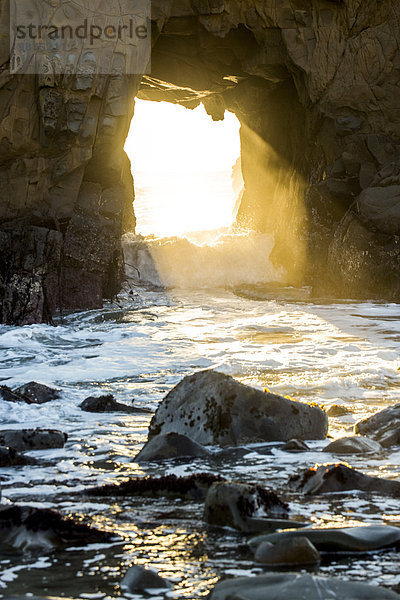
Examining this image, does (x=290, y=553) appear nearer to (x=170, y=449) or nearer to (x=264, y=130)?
(x=170, y=449)

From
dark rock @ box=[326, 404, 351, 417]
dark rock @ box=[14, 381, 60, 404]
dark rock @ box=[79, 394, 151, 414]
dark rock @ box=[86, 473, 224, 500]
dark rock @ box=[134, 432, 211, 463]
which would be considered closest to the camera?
dark rock @ box=[86, 473, 224, 500]

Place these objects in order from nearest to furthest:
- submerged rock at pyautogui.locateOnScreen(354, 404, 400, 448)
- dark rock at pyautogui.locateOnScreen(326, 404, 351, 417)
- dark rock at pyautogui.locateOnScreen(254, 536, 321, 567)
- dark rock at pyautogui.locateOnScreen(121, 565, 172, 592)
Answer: dark rock at pyautogui.locateOnScreen(121, 565, 172, 592), dark rock at pyautogui.locateOnScreen(254, 536, 321, 567), submerged rock at pyautogui.locateOnScreen(354, 404, 400, 448), dark rock at pyautogui.locateOnScreen(326, 404, 351, 417)

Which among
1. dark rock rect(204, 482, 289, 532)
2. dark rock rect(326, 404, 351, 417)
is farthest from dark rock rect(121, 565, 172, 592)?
dark rock rect(326, 404, 351, 417)

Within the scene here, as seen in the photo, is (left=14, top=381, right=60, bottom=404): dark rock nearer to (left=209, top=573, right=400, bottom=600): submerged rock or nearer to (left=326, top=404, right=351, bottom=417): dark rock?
(left=326, top=404, right=351, bottom=417): dark rock

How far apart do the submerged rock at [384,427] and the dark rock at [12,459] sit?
7.47 ft

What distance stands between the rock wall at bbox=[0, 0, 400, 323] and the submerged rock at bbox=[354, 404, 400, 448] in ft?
33.0

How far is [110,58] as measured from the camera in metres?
15.9

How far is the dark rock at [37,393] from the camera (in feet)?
22.1

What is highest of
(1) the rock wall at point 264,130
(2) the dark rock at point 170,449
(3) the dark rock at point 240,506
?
(1) the rock wall at point 264,130

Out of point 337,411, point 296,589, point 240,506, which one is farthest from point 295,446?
point 296,589

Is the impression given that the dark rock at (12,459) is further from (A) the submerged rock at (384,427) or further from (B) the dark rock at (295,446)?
(A) the submerged rock at (384,427)

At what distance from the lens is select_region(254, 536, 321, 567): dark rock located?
2834 millimetres

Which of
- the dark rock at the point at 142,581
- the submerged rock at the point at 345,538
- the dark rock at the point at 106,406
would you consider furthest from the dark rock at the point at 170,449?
the dark rock at the point at 142,581

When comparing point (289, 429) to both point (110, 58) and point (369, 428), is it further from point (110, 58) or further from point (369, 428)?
point (110, 58)
